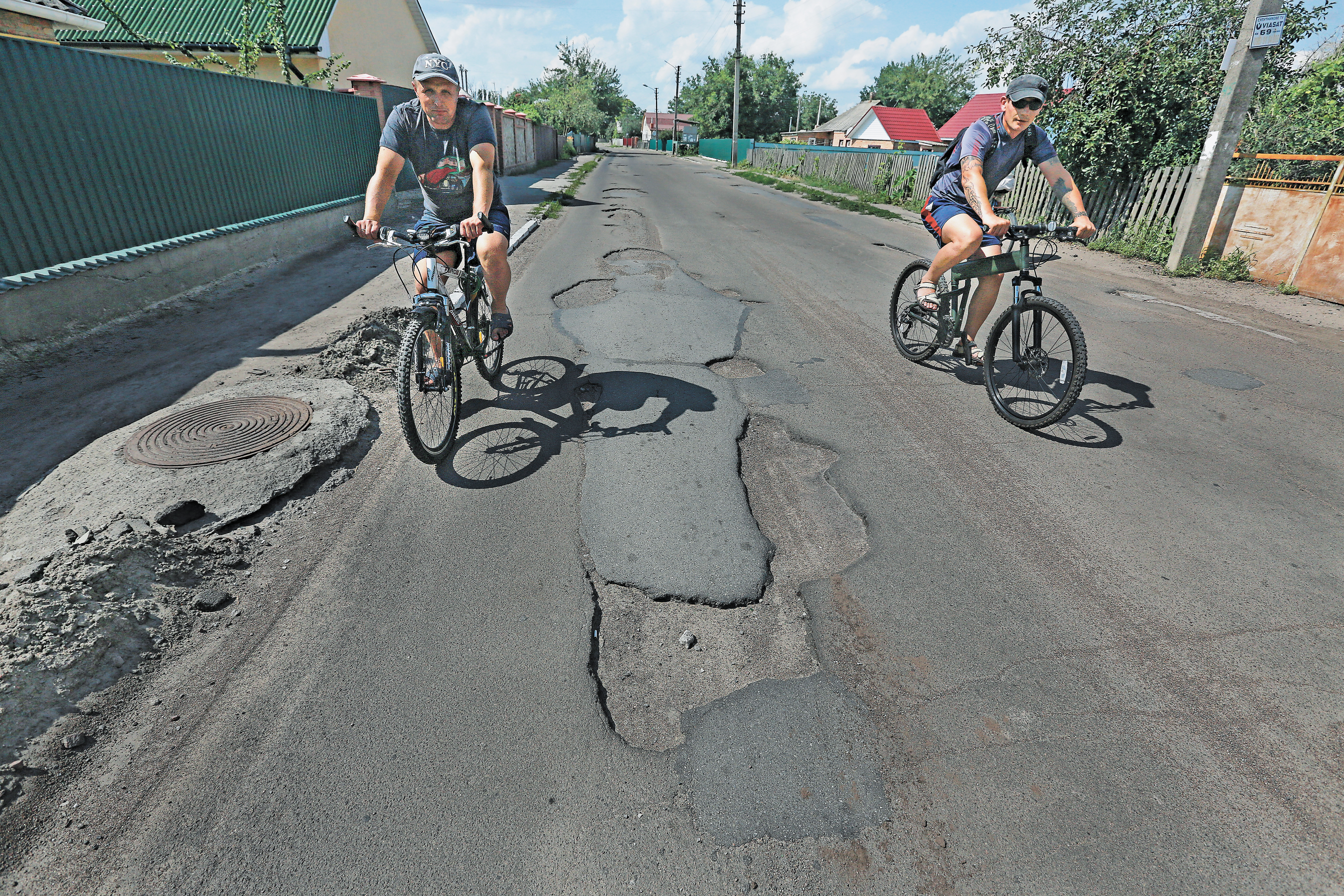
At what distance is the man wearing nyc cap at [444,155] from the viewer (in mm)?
3986

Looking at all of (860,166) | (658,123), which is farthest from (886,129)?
(658,123)

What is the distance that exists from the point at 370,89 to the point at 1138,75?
15.4 m

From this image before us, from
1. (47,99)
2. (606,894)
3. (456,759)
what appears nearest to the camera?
(606,894)

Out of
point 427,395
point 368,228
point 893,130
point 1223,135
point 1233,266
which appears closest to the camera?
point 368,228

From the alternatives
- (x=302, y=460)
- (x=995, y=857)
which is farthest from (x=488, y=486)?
(x=995, y=857)

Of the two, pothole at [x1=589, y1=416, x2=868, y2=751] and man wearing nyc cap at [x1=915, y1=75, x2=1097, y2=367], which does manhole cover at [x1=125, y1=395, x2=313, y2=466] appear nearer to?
pothole at [x1=589, y1=416, x2=868, y2=751]

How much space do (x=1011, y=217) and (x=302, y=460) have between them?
12.6 m

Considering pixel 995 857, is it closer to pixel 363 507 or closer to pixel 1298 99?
pixel 363 507

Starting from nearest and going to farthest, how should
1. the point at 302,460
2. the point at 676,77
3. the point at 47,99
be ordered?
1. the point at 302,460
2. the point at 47,99
3. the point at 676,77

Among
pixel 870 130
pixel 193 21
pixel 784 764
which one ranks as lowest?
pixel 784 764

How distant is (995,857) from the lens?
185 cm

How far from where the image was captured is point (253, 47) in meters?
14.9

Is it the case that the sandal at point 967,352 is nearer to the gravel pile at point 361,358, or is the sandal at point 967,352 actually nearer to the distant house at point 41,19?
the gravel pile at point 361,358

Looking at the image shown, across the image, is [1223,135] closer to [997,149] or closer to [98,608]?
[997,149]
